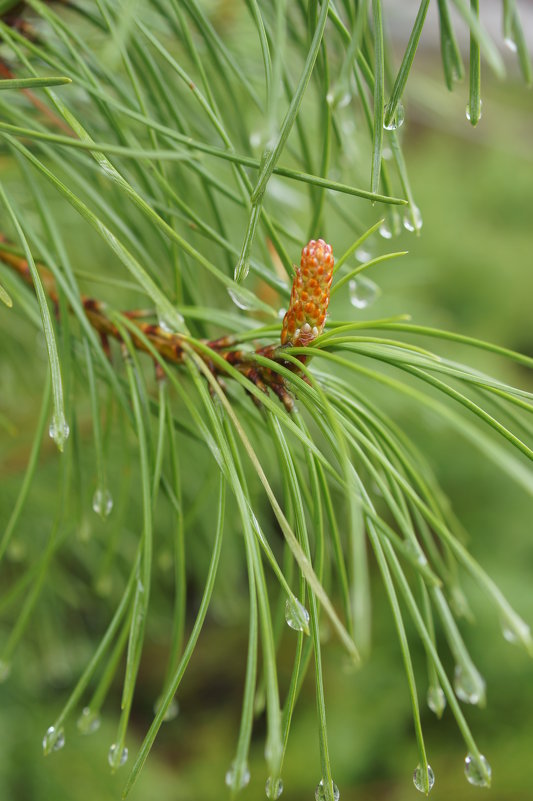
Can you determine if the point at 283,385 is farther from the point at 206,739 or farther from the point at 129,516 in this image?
the point at 206,739

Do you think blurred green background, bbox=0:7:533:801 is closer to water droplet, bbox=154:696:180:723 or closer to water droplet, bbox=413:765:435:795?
water droplet, bbox=154:696:180:723

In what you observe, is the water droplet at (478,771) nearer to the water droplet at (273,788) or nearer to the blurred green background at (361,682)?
the water droplet at (273,788)

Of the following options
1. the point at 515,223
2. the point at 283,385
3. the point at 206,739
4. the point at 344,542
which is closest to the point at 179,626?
the point at 283,385

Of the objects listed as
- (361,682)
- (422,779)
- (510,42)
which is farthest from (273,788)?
(361,682)

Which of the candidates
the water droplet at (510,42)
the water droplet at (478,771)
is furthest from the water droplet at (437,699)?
the water droplet at (510,42)

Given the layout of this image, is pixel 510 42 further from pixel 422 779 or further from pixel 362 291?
pixel 422 779
